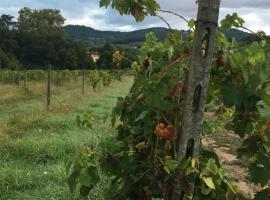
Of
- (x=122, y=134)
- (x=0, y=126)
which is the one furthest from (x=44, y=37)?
(x=122, y=134)

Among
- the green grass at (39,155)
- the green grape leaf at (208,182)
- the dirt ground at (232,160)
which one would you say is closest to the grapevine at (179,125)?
the green grape leaf at (208,182)

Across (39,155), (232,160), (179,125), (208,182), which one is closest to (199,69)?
(179,125)

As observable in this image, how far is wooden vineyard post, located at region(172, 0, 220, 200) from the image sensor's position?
6.06 ft

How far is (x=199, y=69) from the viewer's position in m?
1.85

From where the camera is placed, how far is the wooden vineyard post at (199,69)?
1.85m

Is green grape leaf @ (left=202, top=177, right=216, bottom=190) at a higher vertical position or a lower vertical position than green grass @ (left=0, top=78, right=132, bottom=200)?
higher

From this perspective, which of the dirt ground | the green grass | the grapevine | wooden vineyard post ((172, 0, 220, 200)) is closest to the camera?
wooden vineyard post ((172, 0, 220, 200))

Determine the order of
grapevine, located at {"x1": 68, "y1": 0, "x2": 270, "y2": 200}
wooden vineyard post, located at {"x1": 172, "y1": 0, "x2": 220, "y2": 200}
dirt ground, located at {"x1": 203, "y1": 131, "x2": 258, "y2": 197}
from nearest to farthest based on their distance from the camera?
wooden vineyard post, located at {"x1": 172, "y1": 0, "x2": 220, "y2": 200} → grapevine, located at {"x1": 68, "y1": 0, "x2": 270, "y2": 200} → dirt ground, located at {"x1": 203, "y1": 131, "x2": 258, "y2": 197}

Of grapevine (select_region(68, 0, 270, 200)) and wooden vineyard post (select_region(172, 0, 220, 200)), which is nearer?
wooden vineyard post (select_region(172, 0, 220, 200))

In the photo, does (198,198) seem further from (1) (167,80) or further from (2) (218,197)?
(1) (167,80)

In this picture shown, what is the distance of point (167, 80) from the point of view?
7.20 ft

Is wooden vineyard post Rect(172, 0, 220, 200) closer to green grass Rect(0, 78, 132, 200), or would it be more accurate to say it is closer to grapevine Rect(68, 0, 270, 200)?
grapevine Rect(68, 0, 270, 200)

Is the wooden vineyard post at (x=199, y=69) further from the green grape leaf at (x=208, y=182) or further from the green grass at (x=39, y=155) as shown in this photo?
the green grass at (x=39, y=155)

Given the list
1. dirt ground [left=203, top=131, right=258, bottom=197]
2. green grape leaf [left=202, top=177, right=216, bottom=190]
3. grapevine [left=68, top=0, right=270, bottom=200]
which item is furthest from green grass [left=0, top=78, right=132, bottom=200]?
dirt ground [left=203, top=131, right=258, bottom=197]
